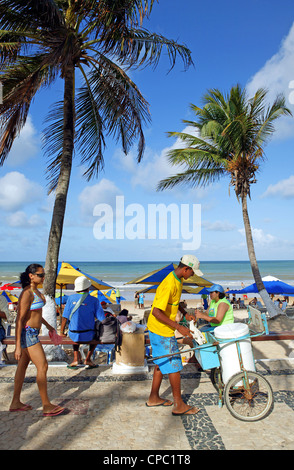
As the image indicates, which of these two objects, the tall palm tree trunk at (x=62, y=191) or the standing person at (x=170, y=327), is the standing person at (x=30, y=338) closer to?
the standing person at (x=170, y=327)

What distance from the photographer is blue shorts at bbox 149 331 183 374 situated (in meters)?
3.63

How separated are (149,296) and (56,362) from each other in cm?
3127

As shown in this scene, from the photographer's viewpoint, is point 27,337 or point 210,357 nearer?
point 27,337

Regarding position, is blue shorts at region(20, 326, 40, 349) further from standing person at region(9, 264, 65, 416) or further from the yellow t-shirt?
the yellow t-shirt

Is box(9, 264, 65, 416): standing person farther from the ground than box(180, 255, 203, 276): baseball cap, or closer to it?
closer to it

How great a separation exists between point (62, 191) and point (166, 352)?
4.43 m

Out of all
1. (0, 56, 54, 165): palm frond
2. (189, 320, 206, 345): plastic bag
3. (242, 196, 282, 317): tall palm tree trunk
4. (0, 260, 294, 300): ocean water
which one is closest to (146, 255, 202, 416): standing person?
(189, 320, 206, 345): plastic bag

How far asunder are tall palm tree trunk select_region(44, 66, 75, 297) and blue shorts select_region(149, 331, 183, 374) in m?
3.31

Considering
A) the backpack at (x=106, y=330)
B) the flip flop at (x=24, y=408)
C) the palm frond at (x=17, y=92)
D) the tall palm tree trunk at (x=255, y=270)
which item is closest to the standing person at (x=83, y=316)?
the backpack at (x=106, y=330)

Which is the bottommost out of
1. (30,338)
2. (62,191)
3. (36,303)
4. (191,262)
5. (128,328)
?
(128,328)

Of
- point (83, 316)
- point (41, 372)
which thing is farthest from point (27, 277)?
point (83, 316)

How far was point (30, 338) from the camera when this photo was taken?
3643 millimetres

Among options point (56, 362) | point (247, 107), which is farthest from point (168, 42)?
point (56, 362)

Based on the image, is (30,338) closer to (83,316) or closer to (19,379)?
(19,379)
